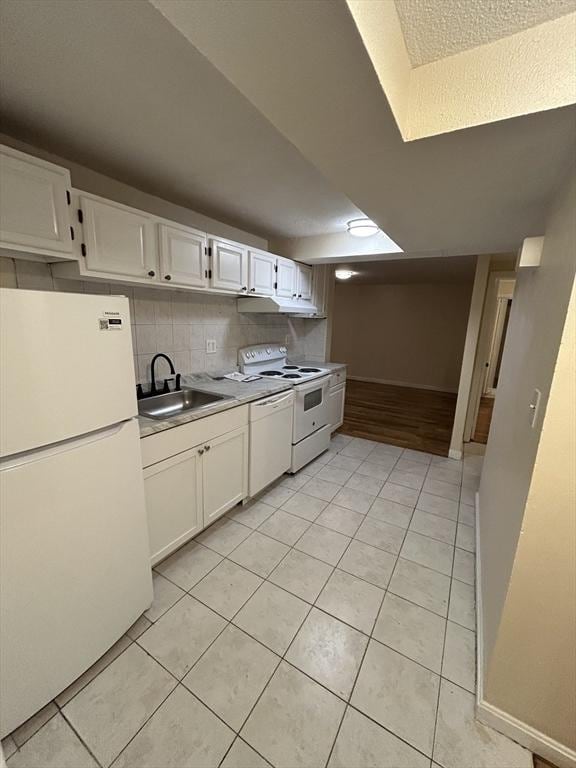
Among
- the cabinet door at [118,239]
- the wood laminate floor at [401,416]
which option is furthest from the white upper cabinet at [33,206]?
the wood laminate floor at [401,416]

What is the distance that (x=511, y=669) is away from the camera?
3.68ft

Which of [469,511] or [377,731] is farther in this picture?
[469,511]

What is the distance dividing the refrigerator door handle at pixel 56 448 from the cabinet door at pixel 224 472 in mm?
729

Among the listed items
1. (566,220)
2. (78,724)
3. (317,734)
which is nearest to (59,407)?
(78,724)

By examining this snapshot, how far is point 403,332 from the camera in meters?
6.82

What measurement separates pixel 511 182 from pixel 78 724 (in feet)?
8.50

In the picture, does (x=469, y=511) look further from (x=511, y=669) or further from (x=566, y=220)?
(x=566, y=220)

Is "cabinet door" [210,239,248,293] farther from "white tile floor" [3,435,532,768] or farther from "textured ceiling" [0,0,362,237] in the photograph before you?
"white tile floor" [3,435,532,768]

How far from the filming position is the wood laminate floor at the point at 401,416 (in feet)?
13.0

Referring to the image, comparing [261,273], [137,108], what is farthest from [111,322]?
[261,273]

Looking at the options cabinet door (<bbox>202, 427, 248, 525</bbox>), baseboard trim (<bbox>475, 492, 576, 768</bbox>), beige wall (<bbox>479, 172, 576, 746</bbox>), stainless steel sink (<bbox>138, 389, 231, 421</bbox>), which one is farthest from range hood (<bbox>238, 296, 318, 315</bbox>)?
baseboard trim (<bbox>475, 492, 576, 768</bbox>)

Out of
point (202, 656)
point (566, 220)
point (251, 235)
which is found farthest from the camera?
point (251, 235)

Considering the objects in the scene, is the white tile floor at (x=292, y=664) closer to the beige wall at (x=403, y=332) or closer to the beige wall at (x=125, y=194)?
the beige wall at (x=125, y=194)

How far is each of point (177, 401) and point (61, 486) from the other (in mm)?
1247
